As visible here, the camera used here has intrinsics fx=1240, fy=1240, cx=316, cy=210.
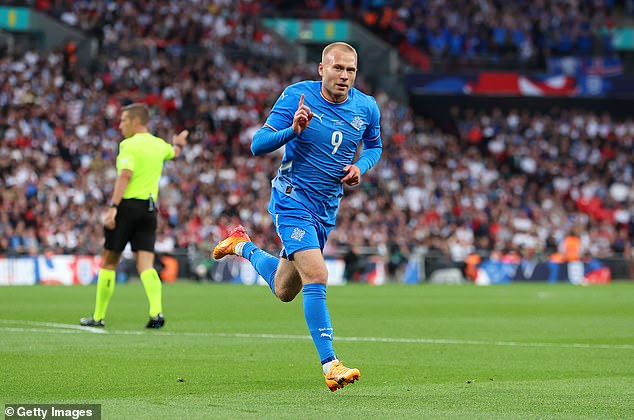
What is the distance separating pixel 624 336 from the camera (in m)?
13.9

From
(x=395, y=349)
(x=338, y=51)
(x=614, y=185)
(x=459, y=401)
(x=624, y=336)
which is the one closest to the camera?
(x=459, y=401)

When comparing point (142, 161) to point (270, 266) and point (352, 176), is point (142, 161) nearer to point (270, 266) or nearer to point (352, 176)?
point (270, 266)

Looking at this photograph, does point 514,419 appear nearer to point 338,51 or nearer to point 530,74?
point 338,51

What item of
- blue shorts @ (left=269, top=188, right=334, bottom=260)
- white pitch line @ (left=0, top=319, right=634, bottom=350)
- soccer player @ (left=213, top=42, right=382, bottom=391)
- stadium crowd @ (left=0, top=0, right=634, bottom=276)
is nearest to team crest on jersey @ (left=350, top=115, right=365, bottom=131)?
soccer player @ (left=213, top=42, right=382, bottom=391)

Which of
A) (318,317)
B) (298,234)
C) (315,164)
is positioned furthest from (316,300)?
(315,164)

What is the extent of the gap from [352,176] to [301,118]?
604 mm

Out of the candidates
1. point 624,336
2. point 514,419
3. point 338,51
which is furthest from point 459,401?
point 624,336

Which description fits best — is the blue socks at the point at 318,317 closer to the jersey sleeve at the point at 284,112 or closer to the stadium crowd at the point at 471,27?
the jersey sleeve at the point at 284,112

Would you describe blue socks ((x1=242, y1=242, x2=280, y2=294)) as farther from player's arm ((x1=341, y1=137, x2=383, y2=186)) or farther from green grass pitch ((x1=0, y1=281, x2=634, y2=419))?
player's arm ((x1=341, y1=137, x2=383, y2=186))

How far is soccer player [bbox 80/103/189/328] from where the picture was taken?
13.2 meters

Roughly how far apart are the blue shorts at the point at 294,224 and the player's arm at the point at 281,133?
407 millimetres

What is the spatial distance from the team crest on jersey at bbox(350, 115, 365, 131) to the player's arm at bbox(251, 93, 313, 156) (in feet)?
1.54

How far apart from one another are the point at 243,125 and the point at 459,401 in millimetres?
29634

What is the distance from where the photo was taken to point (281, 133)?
8.24 meters
